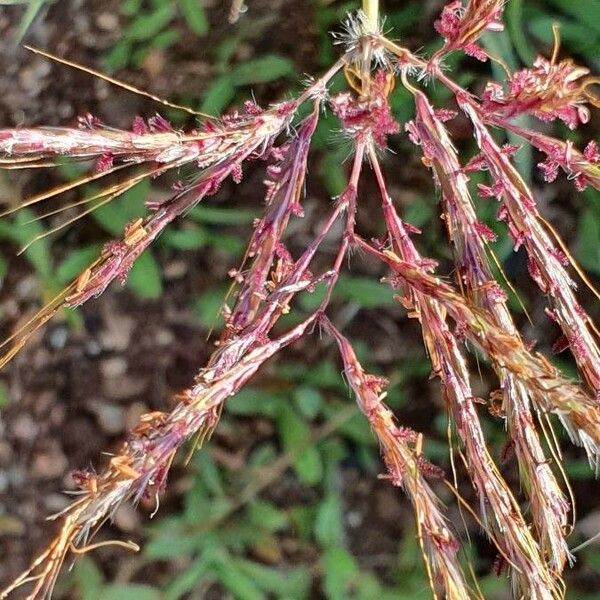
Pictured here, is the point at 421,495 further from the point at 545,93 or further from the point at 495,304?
the point at 545,93

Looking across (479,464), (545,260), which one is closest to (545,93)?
(545,260)

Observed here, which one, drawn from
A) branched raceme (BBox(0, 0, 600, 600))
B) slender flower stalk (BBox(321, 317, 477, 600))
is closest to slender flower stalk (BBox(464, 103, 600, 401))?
branched raceme (BBox(0, 0, 600, 600))

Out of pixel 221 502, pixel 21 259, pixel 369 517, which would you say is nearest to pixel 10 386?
pixel 21 259

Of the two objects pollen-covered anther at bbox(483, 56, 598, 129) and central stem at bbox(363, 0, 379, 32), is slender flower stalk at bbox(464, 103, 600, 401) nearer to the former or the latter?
pollen-covered anther at bbox(483, 56, 598, 129)

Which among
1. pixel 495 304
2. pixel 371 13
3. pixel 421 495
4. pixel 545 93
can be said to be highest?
pixel 371 13

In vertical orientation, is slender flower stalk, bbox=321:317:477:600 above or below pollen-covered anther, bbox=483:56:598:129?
below

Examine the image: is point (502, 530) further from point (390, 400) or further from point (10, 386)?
point (10, 386)

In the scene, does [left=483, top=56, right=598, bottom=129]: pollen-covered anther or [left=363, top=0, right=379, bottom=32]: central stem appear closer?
[left=483, top=56, right=598, bottom=129]: pollen-covered anther

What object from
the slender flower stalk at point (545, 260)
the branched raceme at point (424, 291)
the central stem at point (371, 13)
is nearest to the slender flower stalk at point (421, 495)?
the branched raceme at point (424, 291)

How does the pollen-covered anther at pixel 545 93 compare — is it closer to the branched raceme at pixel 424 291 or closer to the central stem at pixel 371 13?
the branched raceme at pixel 424 291

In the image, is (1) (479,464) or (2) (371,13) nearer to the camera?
(1) (479,464)

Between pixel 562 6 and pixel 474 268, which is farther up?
pixel 562 6
